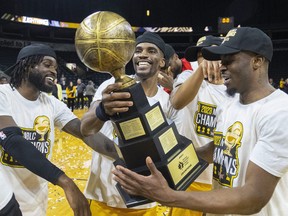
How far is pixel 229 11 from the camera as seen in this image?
25938mm

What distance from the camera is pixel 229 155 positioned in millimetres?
1800

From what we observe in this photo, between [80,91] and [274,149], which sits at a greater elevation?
[274,149]

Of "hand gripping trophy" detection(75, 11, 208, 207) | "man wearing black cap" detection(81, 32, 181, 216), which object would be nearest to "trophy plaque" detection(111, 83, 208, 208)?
"hand gripping trophy" detection(75, 11, 208, 207)

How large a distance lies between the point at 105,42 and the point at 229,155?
0.89 metres

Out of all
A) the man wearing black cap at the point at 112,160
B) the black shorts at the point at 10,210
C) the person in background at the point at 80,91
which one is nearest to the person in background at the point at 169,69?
the man wearing black cap at the point at 112,160

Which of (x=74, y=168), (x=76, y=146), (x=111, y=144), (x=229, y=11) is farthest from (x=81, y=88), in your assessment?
(x=111, y=144)

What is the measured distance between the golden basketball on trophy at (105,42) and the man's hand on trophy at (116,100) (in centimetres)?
10

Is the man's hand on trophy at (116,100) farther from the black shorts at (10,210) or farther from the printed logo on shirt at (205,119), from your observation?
the printed logo on shirt at (205,119)

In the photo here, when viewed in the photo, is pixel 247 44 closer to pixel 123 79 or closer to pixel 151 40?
pixel 123 79

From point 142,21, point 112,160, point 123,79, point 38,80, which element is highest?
point 142,21

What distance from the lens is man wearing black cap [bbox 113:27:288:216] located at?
→ 1.45 meters

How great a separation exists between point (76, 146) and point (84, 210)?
23.0 ft

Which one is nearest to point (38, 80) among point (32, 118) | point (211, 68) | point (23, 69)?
point (23, 69)

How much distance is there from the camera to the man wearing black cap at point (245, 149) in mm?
1447
